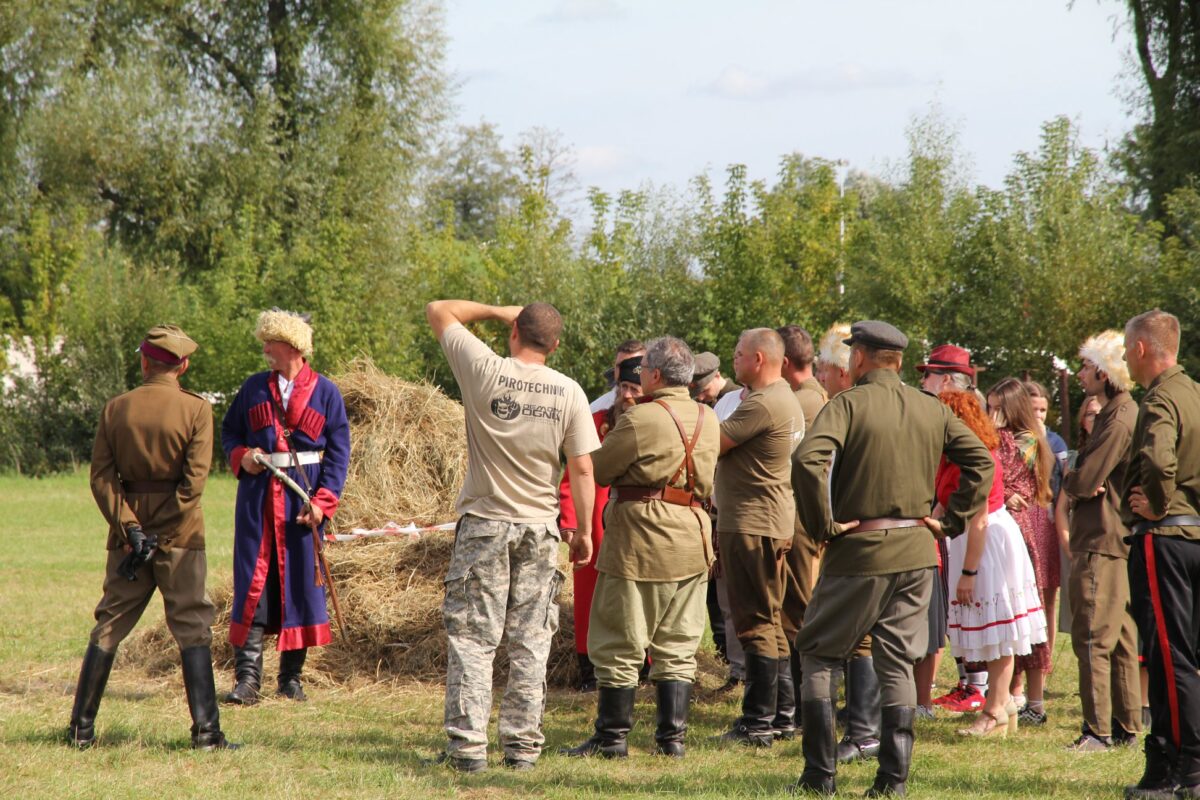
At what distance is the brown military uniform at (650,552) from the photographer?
6.27m

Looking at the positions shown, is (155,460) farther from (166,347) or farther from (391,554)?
(391,554)

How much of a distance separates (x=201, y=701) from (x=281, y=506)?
1.72 m

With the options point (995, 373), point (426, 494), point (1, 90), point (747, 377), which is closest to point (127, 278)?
point (1, 90)

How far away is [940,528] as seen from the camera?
5.58 meters

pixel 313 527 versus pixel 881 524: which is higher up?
pixel 881 524

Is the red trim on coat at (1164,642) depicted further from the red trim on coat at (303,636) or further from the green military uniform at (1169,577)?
the red trim on coat at (303,636)

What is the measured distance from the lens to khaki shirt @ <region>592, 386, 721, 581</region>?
20.5 feet

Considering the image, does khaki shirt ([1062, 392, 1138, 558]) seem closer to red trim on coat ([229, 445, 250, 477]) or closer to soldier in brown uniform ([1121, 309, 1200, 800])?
soldier in brown uniform ([1121, 309, 1200, 800])

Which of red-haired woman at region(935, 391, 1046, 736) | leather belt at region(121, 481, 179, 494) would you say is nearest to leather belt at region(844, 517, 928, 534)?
red-haired woman at region(935, 391, 1046, 736)

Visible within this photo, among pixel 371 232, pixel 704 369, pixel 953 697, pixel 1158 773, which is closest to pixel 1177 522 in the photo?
pixel 1158 773

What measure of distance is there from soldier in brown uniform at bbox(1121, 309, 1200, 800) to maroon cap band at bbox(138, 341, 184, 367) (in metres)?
4.74

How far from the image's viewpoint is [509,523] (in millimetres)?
5969

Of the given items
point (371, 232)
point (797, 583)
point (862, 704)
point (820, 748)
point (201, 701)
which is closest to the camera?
point (820, 748)

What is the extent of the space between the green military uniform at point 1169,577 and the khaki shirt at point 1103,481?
0.88 m
